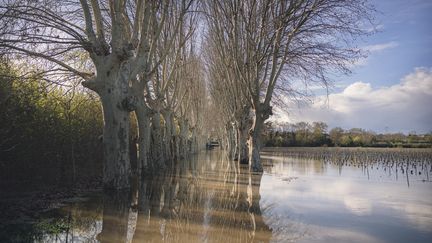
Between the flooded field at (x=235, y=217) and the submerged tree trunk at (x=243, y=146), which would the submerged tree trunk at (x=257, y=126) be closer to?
the flooded field at (x=235, y=217)

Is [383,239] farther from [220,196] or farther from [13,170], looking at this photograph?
[13,170]

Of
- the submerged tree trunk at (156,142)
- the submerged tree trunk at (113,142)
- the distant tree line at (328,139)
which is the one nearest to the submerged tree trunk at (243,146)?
the submerged tree trunk at (156,142)

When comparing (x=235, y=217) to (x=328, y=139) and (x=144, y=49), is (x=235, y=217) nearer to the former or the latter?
(x=144, y=49)

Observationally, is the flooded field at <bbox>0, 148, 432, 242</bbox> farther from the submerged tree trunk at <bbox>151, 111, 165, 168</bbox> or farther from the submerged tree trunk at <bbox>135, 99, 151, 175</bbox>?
the submerged tree trunk at <bbox>151, 111, 165, 168</bbox>

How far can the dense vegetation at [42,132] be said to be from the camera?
10133 mm

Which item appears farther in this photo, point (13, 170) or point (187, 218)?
point (13, 170)

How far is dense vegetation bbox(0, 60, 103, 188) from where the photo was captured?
10.1 metres

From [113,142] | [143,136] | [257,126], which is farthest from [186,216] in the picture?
[257,126]

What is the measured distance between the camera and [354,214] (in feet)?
30.0

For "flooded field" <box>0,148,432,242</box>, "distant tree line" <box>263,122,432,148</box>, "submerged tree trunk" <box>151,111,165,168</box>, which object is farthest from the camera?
"distant tree line" <box>263,122,432,148</box>

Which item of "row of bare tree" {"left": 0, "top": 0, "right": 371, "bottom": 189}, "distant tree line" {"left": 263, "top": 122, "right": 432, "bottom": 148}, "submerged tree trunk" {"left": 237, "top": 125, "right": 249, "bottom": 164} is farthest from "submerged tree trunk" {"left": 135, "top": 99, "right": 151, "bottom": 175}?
"distant tree line" {"left": 263, "top": 122, "right": 432, "bottom": 148}

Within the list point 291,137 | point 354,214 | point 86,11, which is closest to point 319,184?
point 354,214

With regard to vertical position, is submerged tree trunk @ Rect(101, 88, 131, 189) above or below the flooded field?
above

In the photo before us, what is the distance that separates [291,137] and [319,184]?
200 ft
